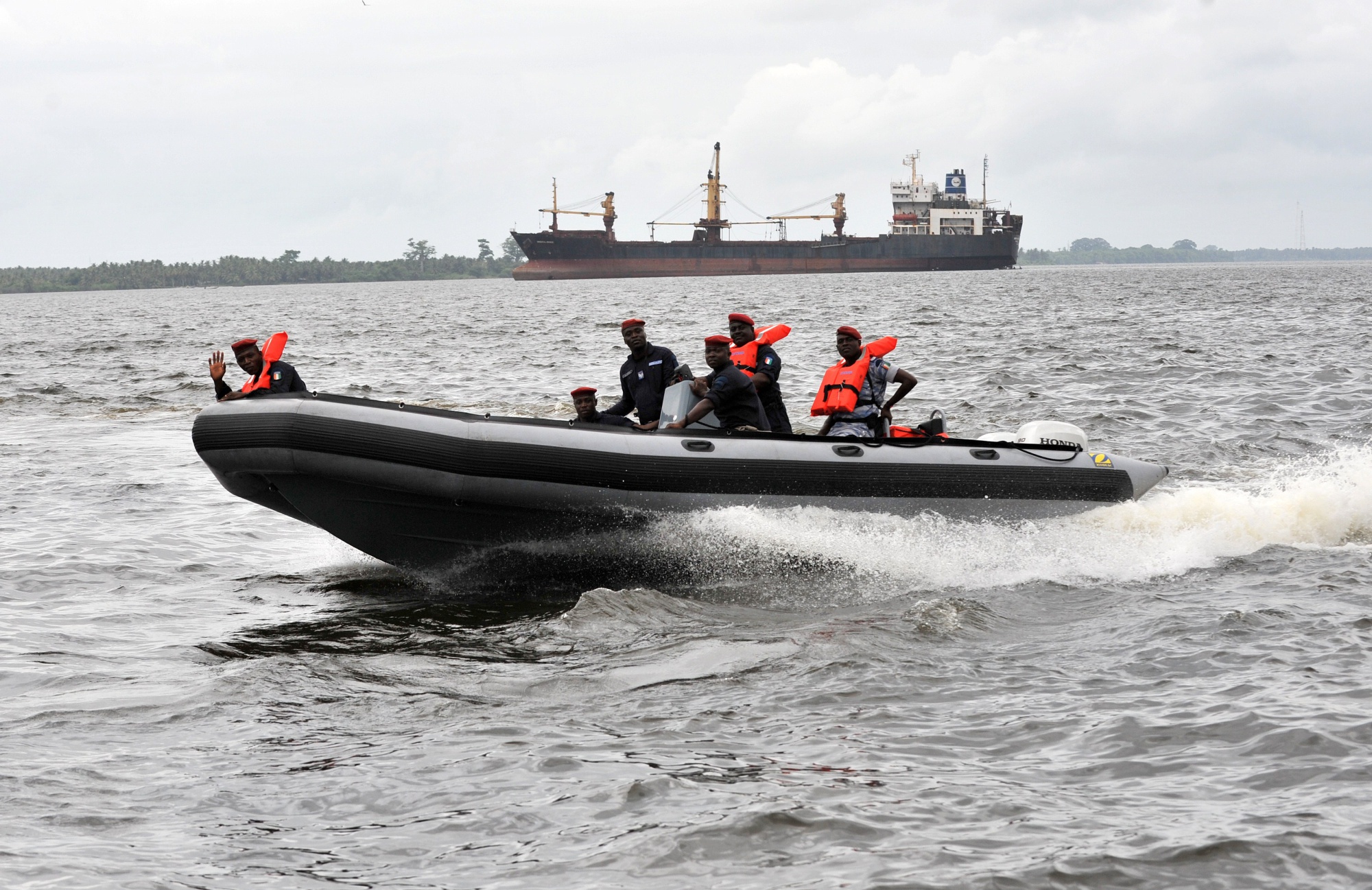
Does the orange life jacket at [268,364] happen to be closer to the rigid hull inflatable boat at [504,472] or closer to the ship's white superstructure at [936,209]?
the rigid hull inflatable boat at [504,472]

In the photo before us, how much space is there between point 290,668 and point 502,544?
1.56 metres

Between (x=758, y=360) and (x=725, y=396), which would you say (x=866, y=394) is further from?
(x=725, y=396)

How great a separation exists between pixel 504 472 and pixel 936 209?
8482 centimetres

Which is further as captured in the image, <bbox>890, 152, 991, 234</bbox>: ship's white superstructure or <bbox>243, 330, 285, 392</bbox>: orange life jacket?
<bbox>890, 152, 991, 234</bbox>: ship's white superstructure

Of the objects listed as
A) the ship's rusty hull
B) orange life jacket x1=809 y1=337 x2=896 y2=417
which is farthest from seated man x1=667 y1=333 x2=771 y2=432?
the ship's rusty hull

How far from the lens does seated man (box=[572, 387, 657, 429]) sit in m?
6.93

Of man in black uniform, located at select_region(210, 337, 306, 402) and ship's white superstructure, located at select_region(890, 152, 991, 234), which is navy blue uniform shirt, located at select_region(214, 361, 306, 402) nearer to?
man in black uniform, located at select_region(210, 337, 306, 402)

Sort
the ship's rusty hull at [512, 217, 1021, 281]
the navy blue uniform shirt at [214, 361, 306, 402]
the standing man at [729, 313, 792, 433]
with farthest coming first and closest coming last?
the ship's rusty hull at [512, 217, 1021, 281] < the standing man at [729, 313, 792, 433] < the navy blue uniform shirt at [214, 361, 306, 402]

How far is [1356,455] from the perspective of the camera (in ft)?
30.7

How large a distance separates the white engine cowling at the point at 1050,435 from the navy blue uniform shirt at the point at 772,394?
1.41m

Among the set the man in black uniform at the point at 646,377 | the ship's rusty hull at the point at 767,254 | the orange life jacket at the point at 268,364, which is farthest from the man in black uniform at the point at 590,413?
the ship's rusty hull at the point at 767,254

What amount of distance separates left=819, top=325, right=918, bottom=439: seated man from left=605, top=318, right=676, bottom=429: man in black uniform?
97 cm

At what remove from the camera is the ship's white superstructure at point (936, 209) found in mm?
87250

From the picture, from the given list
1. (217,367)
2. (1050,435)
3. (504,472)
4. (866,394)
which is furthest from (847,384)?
(217,367)
